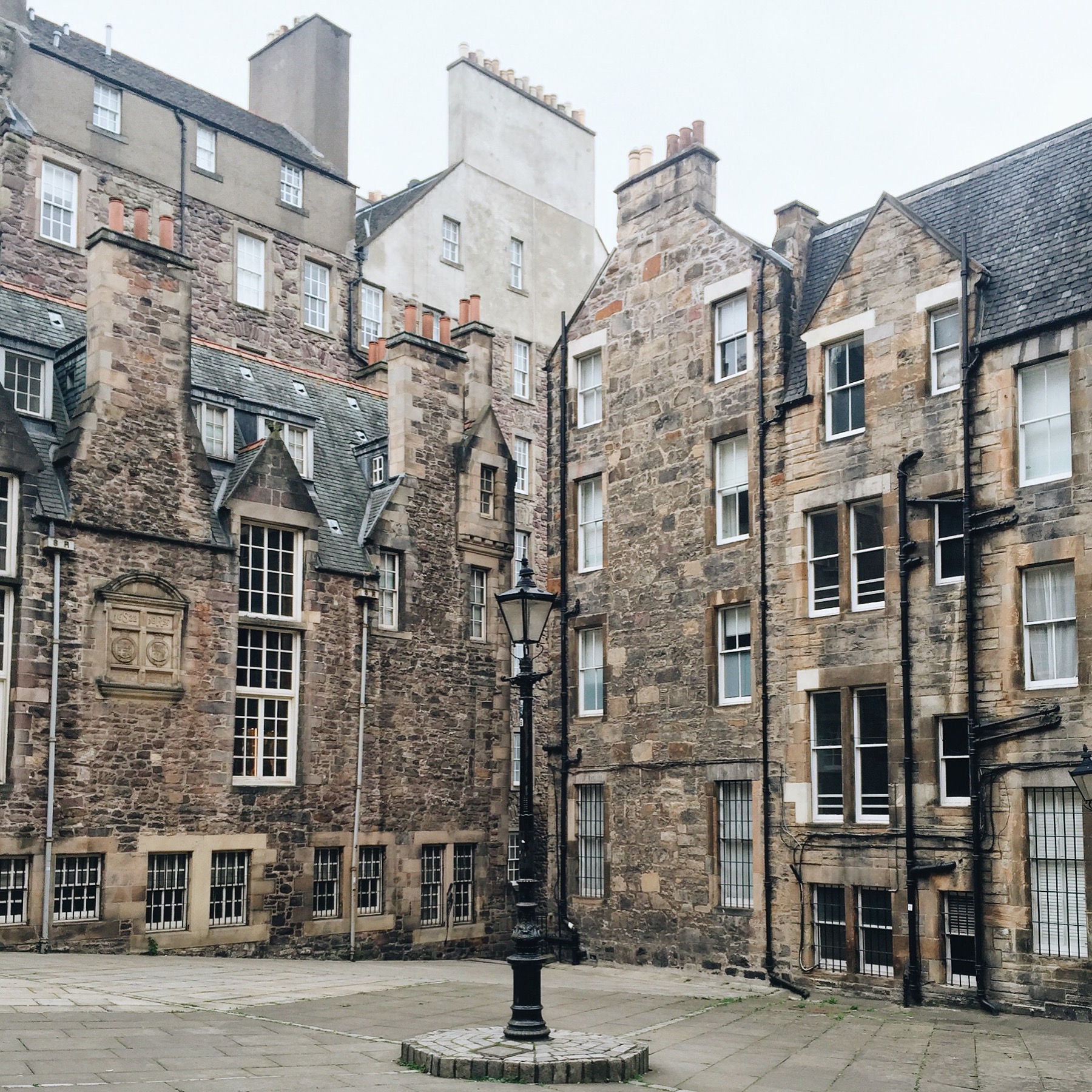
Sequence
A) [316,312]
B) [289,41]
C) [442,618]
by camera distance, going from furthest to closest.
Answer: [289,41]
[316,312]
[442,618]

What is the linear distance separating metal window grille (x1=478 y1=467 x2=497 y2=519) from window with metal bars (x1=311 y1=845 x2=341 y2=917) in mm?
8375

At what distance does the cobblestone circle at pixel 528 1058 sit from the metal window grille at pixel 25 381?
15033mm

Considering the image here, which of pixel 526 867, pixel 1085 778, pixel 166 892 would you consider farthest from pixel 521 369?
pixel 526 867

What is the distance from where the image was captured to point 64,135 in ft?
104

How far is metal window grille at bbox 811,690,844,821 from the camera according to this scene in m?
22.2

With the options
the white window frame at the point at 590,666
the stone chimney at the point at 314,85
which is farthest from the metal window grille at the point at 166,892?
the stone chimney at the point at 314,85

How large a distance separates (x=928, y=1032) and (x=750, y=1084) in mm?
5613

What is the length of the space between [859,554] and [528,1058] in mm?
12439

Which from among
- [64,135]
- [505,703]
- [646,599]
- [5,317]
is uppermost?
[64,135]

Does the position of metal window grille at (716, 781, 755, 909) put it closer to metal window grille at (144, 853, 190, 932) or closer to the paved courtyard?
the paved courtyard

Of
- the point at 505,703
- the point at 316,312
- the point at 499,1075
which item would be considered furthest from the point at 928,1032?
the point at 316,312

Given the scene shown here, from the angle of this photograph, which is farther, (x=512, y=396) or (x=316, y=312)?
(x=512, y=396)

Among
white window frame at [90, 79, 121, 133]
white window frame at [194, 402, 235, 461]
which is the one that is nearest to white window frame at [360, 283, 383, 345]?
white window frame at [90, 79, 121, 133]

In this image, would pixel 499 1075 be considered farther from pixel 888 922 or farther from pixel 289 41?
pixel 289 41
